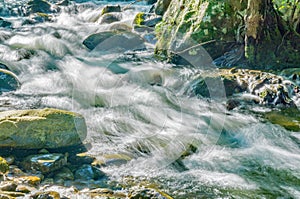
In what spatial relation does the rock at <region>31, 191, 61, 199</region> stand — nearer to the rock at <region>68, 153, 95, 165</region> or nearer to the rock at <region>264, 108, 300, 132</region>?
the rock at <region>68, 153, 95, 165</region>

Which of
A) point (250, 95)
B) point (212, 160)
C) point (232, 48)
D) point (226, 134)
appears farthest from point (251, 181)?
point (232, 48)

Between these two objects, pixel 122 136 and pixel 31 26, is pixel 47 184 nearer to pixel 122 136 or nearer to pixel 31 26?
pixel 122 136

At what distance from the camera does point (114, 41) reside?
11.6 m

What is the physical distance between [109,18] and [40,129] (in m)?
10.5

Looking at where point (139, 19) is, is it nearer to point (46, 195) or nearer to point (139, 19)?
point (139, 19)

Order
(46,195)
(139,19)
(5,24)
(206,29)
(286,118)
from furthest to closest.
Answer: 1. (5,24)
2. (139,19)
3. (206,29)
4. (286,118)
5. (46,195)

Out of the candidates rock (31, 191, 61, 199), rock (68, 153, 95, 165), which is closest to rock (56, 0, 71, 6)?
rock (68, 153, 95, 165)

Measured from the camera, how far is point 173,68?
358 inches

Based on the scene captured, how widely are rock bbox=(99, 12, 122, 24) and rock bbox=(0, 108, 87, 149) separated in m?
9.95

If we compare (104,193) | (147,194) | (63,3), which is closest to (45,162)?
(104,193)

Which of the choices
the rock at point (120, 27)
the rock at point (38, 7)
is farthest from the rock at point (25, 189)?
the rock at point (38, 7)

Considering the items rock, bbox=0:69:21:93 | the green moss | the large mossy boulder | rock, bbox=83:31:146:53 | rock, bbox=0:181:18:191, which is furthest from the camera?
the green moss

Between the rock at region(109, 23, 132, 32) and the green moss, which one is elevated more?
the green moss

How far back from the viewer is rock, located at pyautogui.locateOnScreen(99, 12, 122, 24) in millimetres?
14375
